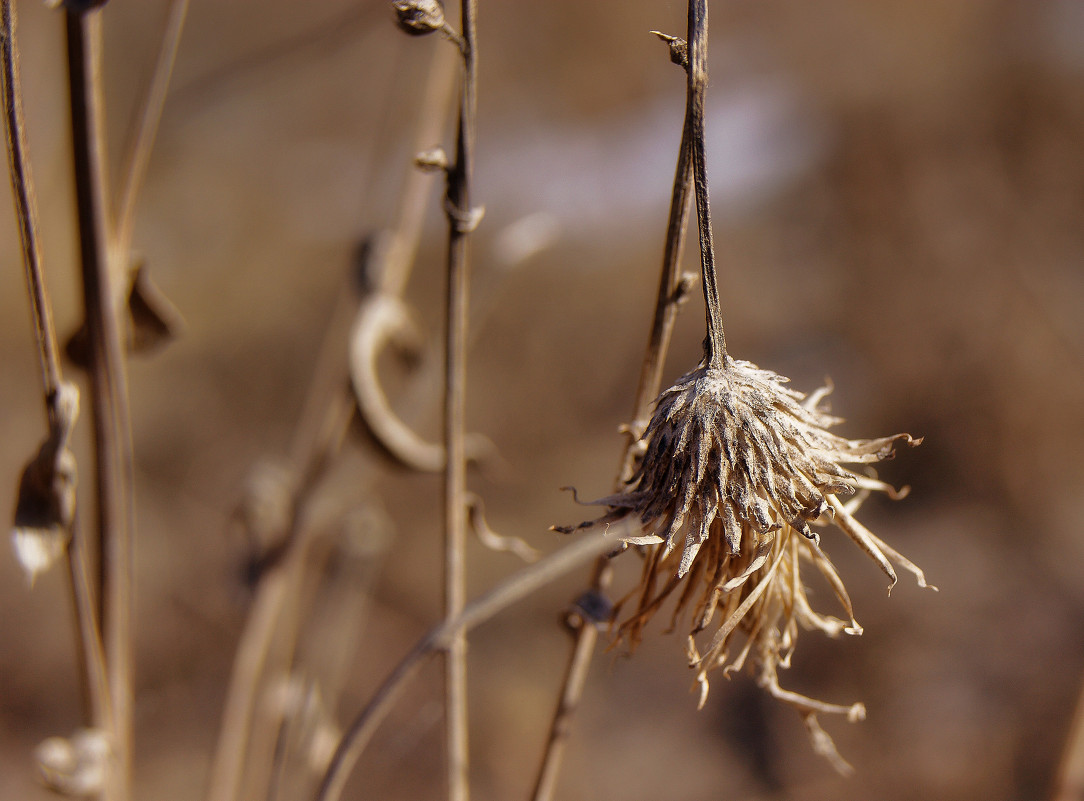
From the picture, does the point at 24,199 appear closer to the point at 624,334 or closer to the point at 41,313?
the point at 41,313

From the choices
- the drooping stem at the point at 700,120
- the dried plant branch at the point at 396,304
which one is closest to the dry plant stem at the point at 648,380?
the drooping stem at the point at 700,120

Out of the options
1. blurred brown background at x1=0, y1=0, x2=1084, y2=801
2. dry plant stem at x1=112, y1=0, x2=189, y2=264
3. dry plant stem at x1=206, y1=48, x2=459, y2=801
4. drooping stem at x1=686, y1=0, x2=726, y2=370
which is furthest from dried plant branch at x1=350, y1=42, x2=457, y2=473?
blurred brown background at x1=0, y1=0, x2=1084, y2=801

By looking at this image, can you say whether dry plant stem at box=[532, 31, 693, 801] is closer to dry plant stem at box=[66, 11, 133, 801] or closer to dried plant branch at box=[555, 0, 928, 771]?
dried plant branch at box=[555, 0, 928, 771]

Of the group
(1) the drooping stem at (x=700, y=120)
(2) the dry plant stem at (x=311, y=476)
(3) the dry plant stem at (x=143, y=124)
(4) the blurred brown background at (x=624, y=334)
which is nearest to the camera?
(1) the drooping stem at (x=700, y=120)

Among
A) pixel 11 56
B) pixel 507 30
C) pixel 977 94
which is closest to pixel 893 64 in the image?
pixel 977 94

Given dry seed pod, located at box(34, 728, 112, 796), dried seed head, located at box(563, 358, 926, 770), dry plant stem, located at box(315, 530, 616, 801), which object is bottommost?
dry seed pod, located at box(34, 728, 112, 796)

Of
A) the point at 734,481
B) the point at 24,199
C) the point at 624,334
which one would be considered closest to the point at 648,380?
the point at 734,481

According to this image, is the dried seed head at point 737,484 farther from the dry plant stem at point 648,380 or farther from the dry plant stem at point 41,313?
the dry plant stem at point 41,313
